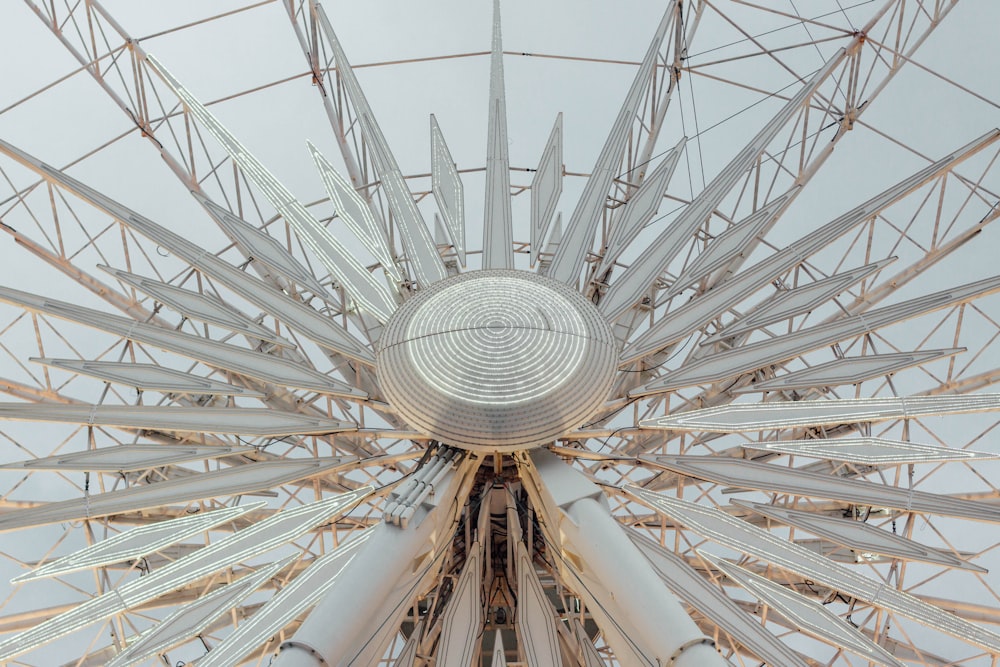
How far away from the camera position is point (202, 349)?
18969mm

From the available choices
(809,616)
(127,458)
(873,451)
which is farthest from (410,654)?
(873,451)

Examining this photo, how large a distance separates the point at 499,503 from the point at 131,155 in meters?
32.8

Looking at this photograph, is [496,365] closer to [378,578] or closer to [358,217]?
[378,578]

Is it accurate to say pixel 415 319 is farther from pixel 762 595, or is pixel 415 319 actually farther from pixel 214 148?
pixel 214 148

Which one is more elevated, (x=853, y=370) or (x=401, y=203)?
(x=401, y=203)

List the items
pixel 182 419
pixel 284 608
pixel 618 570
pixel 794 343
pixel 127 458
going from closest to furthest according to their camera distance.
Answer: pixel 618 570 → pixel 284 608 → pixel 182 419 → pixel 127 458 → pixel 794 343

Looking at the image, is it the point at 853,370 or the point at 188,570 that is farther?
the point at 853,370

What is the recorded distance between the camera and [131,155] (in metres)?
46.3

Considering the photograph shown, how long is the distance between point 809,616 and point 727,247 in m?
7.96

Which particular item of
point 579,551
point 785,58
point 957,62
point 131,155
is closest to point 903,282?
point 579,551

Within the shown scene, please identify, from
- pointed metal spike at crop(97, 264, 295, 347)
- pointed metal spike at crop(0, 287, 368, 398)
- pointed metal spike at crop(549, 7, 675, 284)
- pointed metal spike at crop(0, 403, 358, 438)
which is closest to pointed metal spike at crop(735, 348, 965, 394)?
pointed metal spike at crop(549, 7, 675, 284)

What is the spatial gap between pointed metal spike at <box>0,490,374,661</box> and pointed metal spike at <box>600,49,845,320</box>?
21.1 feet

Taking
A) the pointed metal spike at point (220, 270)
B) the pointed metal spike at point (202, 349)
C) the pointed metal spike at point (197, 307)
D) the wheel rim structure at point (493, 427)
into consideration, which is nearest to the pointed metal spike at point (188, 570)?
the wheel rim structure at point (493, 427)

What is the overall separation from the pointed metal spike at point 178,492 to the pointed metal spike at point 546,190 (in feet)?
21.8
